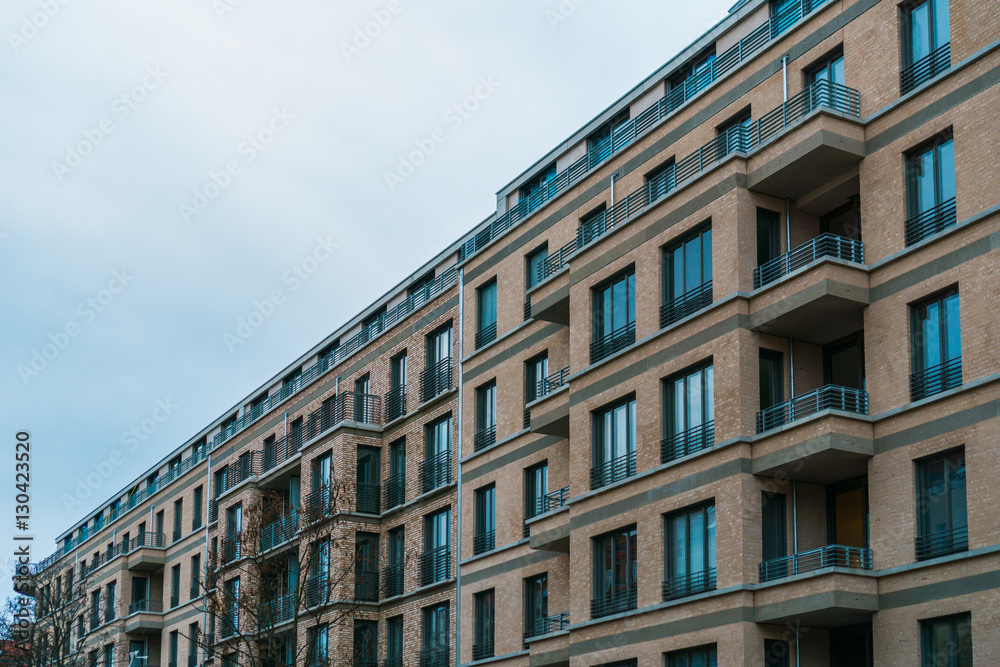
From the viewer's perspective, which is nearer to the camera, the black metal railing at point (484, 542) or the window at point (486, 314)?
the black metal railing at point (484, 542)

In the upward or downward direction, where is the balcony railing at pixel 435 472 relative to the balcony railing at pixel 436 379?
downward

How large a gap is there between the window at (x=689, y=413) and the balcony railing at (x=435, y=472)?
14652 mm

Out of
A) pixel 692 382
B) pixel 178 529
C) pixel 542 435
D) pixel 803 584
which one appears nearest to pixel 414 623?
pixel 542 435

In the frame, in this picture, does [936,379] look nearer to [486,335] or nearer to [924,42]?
[924,42]

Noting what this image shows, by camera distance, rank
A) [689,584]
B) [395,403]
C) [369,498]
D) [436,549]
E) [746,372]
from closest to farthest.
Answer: [746,372] < [689,584] < [436,549] < [369,498] < [395,403]

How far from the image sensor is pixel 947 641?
85.9 feet

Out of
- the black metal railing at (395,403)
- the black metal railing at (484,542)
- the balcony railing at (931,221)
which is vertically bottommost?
the black metal railing at (484,542)

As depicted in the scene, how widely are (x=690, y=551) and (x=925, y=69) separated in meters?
12.2

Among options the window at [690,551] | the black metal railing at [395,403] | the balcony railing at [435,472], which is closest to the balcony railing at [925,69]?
the window at [690,551]

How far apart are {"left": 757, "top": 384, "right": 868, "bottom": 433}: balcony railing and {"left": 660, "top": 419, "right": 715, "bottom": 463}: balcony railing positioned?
53.4 inches

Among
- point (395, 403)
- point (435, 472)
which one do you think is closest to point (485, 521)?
point (435, 472)

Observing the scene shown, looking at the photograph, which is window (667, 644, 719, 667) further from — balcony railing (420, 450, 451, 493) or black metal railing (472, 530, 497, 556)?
balcony railing (420, 450, 451, 493)

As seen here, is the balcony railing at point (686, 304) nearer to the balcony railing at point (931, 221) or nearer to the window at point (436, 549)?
the balcony railing at point (931, 221)

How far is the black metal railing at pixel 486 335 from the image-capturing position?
45.4m
